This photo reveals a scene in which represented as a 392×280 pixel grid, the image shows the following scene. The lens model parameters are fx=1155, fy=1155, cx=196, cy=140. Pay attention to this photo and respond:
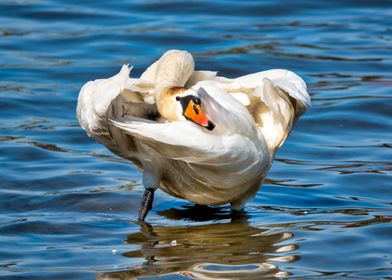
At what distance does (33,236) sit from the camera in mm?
7176

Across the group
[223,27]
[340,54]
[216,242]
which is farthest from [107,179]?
[223,27]

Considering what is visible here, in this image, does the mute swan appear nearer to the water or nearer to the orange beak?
the orange beak

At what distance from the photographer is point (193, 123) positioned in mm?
6453

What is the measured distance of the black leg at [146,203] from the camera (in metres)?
7.65

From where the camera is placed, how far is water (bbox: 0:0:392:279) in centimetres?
657

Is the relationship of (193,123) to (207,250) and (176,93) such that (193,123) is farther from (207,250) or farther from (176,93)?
(207,250)

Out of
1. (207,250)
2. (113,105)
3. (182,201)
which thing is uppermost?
(113,105)

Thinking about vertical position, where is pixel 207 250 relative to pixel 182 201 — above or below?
above

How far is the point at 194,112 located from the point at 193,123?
0.31 feet

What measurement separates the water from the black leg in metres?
0.11

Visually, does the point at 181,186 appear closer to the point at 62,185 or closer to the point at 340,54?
the point at 62,185

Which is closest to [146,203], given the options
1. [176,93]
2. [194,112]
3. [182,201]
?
[182,201]

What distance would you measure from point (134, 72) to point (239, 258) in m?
6.94

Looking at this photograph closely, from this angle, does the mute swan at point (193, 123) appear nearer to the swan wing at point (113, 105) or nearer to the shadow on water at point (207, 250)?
the swan wing at point (113, 105)
